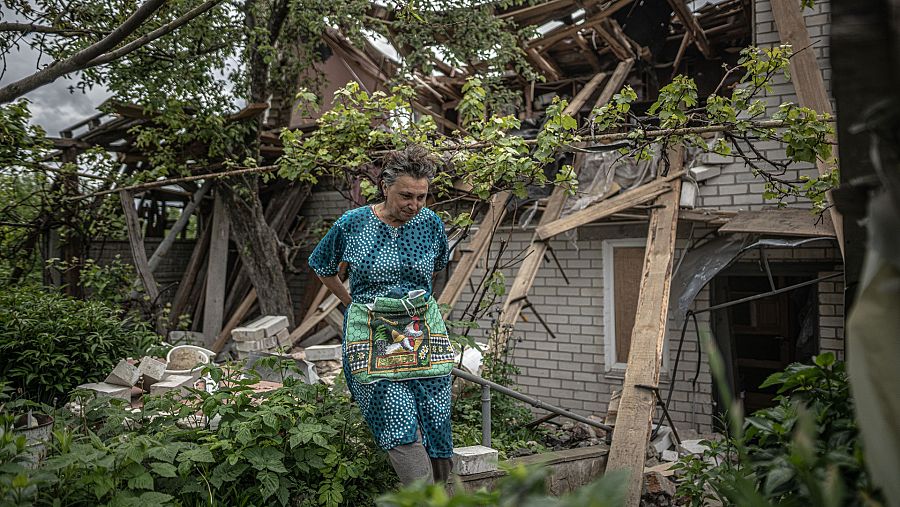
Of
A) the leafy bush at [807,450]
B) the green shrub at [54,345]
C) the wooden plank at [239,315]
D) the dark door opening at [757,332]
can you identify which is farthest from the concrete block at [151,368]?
the dark door opening at [757,332]

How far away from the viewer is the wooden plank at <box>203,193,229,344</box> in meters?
8.36

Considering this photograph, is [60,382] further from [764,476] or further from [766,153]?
[766,153]

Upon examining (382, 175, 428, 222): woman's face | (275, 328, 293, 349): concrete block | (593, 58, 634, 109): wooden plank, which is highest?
(593, 58, 634, 109): wooden plank

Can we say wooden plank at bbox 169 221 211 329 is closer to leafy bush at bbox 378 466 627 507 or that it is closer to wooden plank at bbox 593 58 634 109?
wooden plank at bbox 593 58 634 109

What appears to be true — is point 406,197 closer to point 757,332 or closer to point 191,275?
point 757,332

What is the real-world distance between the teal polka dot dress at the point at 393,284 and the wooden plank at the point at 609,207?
2.73 meters

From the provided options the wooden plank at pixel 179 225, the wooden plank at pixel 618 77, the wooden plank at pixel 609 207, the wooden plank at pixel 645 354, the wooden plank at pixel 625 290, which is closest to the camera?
the wooden plank at pixel 645 354

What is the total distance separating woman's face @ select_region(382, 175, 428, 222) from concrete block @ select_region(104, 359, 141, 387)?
2395 millimetres

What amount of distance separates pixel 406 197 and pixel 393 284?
0.38m

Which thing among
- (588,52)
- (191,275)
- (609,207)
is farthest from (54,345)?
(588,52)

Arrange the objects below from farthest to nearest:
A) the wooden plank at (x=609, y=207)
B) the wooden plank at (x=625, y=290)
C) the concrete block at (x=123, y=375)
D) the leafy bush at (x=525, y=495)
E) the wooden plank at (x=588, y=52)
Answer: the wooden plank at (x=588, y=52), the wooden plank at (x=625, y=290), the wooden plank at (x=609, y=207), the concrete block at (x=123, y=375), the leafy bush at (x=525, y=495)

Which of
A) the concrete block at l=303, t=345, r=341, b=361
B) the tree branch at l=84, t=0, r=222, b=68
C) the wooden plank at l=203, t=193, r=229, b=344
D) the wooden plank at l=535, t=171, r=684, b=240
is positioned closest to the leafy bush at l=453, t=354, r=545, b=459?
the wooden plank at l=535, t=171, r=684, b=240

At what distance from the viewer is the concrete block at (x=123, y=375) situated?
3930mm

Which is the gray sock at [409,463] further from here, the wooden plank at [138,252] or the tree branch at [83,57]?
the wooden plank at [138,252]
